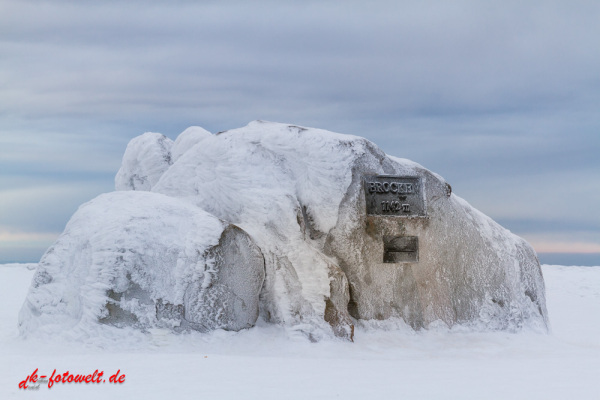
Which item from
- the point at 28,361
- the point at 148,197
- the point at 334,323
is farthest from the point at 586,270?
the point at 28,361

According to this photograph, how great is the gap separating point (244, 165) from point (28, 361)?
3055 mm

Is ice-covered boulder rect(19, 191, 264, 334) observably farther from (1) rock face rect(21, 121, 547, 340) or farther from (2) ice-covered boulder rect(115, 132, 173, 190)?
(2) ice-covered boulder rect(115, 132, 173, 190)

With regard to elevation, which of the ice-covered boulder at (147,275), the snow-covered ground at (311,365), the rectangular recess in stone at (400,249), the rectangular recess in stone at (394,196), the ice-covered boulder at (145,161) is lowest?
the snow-covered ground at (311,365)

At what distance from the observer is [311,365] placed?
573 centimetres

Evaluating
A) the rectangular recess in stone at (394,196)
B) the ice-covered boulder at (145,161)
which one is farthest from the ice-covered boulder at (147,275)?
the ice-covered boulder at (145,161)

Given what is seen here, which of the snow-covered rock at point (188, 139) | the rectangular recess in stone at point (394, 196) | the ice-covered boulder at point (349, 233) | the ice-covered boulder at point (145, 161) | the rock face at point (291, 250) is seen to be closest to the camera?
the rock face at point (291, 250)

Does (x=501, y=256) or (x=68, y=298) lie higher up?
(x=501, y=256)

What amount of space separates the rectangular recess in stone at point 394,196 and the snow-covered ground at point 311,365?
128 cm

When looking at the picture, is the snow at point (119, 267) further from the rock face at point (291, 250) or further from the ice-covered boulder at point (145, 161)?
the ice-covered boulder at point (145, 161)

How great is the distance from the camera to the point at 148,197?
696 cm

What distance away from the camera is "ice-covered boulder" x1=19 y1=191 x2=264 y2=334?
622 centimetres

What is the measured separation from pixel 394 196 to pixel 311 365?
2.43 meters

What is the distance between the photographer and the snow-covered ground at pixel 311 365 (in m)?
4.82

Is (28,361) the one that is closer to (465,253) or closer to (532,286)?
(465,253)
